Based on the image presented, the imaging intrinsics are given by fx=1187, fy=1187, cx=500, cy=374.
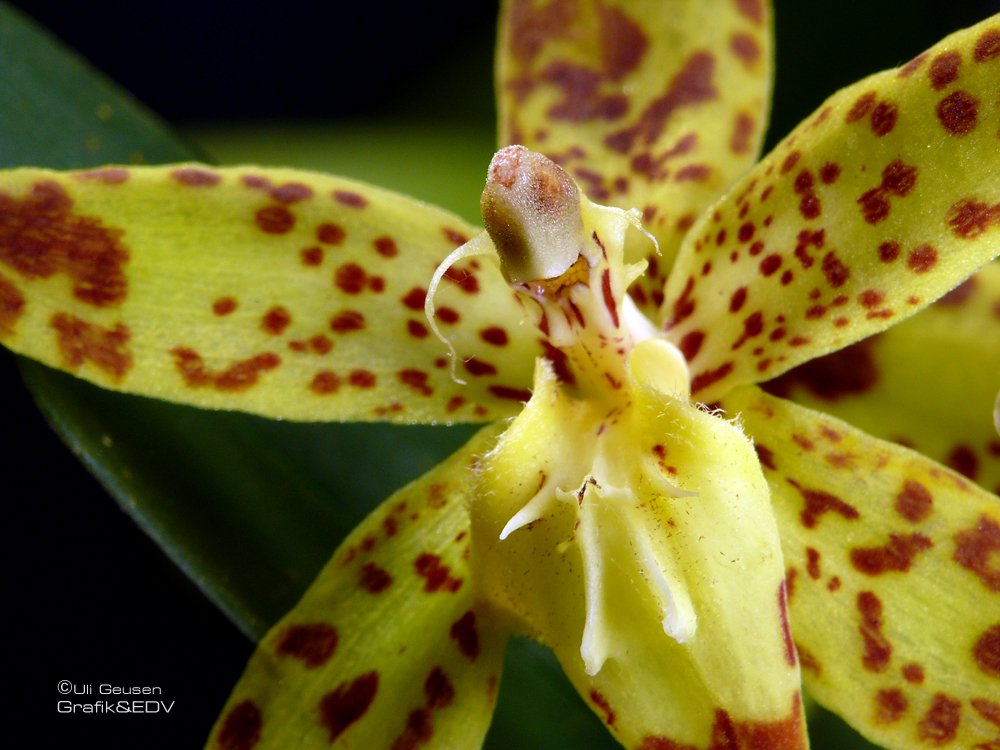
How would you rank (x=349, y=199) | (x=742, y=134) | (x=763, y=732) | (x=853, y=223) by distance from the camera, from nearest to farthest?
(x=763, y=732) < (x=853, y=223) < (x=349, y=199) < (x=742, y=134)

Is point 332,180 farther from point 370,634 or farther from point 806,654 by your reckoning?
point 806,654

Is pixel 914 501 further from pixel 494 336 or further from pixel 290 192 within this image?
pixel 290 192

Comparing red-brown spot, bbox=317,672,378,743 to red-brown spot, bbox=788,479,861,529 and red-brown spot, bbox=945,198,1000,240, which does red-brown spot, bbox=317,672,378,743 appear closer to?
red-brown spot, bbox=788,479,861,529

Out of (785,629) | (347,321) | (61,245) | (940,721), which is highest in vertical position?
(61,245)

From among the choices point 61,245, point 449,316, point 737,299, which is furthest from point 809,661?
point 61,245

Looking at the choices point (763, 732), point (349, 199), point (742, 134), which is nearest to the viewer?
point (763, 732)

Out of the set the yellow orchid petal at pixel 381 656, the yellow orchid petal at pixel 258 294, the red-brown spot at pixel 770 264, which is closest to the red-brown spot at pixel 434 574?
the yellow orchid petal at pixel 381 656

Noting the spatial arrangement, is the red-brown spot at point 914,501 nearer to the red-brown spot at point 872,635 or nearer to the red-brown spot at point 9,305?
the red-brown spot at point 872,635
